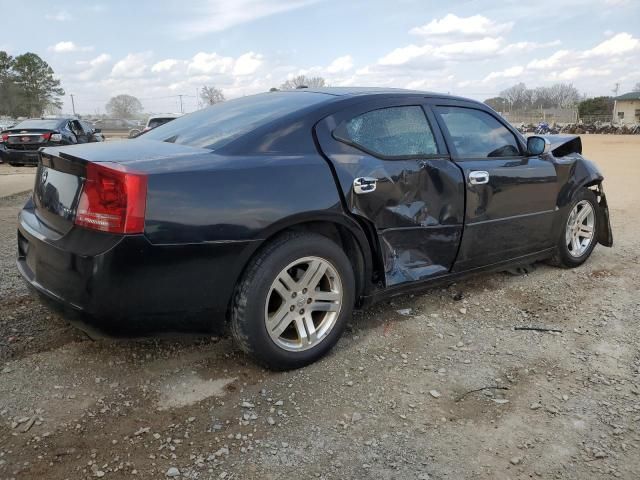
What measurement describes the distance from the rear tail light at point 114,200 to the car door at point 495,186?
2.08 meters

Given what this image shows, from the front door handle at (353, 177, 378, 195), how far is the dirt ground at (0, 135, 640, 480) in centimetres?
96

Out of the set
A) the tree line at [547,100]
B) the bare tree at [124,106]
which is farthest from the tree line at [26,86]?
the tree line at [547,100]

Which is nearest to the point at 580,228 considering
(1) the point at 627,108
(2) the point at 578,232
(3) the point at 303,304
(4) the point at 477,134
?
(2) the point at 578,232

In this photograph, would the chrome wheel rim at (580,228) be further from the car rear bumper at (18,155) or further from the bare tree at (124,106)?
the bare tree at (124,106)

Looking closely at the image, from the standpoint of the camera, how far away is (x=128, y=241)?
7.66 ft

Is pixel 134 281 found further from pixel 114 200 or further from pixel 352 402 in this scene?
pixel 352 402

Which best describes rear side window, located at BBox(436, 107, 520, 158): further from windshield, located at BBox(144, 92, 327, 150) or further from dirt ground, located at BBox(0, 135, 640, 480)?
dirt ground, located at BBox(0, 135, 640, 480)

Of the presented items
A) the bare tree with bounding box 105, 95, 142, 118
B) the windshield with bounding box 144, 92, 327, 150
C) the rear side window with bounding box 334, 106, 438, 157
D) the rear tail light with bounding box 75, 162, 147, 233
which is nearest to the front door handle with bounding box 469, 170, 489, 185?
the rear side window with bounding box 334, 106, 438, 157

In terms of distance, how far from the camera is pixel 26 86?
226ft

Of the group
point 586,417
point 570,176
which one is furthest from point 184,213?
point 570,176

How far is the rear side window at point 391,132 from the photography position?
311cm

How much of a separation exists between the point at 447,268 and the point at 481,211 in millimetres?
464

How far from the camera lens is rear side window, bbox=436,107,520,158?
362 centimetres

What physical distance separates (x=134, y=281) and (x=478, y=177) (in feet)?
7.62
